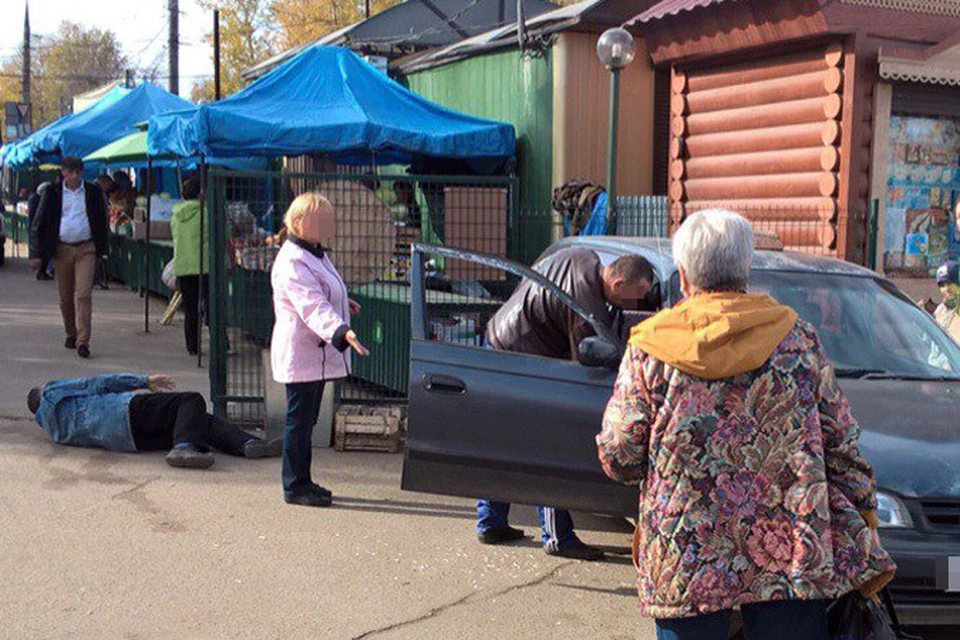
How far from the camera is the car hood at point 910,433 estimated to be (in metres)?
4.15

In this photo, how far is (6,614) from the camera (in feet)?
15.0

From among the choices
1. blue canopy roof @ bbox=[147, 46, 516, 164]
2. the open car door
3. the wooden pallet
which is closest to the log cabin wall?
blue canopy roof @ bbox=[147, 46, 516, 164]

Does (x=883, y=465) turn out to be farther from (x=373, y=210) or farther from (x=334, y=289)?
(x=373, y=210)

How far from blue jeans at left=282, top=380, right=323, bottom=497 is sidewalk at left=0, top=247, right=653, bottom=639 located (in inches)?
7.3

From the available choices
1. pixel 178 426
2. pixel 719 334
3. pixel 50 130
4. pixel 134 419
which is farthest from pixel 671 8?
pixel 50 130

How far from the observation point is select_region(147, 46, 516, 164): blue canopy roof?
10315 mm

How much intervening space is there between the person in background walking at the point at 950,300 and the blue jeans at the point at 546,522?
2.95 meters

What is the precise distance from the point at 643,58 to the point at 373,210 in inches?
236

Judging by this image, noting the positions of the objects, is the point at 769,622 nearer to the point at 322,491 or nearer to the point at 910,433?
the point at 910,433

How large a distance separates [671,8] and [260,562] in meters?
7.69

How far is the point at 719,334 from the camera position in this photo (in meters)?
2.66

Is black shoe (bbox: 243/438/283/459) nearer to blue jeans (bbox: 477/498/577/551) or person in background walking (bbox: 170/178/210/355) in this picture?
blue jeans (bbox: 477/498/577/551)

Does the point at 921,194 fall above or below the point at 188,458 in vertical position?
above

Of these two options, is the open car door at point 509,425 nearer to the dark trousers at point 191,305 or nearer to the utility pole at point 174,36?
the dark trousers at point 191,305
